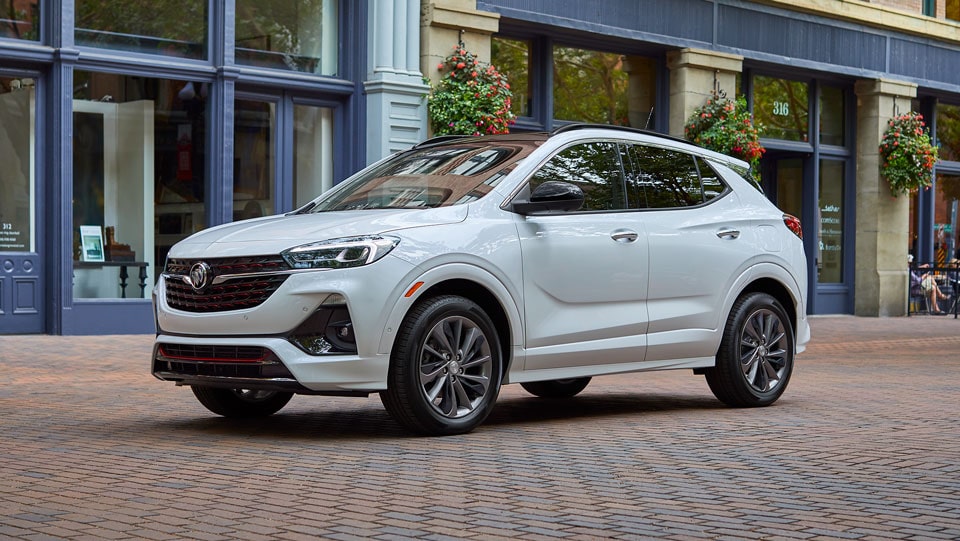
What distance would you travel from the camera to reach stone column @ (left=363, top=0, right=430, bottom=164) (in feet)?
58.6

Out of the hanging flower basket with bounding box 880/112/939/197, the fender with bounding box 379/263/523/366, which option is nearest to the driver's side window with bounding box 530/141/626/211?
the fender with bounding box 379/263/523/366

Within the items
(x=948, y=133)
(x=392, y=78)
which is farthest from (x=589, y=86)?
(x=948, y=133)

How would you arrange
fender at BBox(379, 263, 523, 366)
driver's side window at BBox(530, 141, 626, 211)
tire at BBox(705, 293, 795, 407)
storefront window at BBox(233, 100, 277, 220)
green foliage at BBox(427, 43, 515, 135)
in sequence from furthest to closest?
green foliage at BBox(427, 43, 515, 135) → storefront window at BBox(233, 100, 277, 220) → tire at BBox(705, 293, 795, 407) → driver's side window at BBox(530, 141, 626, 211) → fender at BBox(379, 263, 523, 366)

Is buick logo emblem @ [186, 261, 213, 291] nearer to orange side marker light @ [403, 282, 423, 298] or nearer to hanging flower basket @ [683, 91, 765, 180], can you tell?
orange side marker light @ [403, 282, 423, 298]

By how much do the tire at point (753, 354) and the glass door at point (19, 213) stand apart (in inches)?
351

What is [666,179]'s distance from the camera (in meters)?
9.14

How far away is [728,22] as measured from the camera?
22.3 m

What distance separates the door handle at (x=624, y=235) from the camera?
27.8 ft

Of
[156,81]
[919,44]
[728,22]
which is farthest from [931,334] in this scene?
[156,81]

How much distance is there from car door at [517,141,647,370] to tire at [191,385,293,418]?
1701 millimetres

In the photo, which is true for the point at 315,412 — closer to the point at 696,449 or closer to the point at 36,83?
the point at 696,449

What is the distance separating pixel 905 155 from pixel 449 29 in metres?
10.2

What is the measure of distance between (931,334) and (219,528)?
16.7 metres

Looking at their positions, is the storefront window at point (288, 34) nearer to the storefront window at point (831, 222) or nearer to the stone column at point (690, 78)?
the stone column at point (690, 78)
